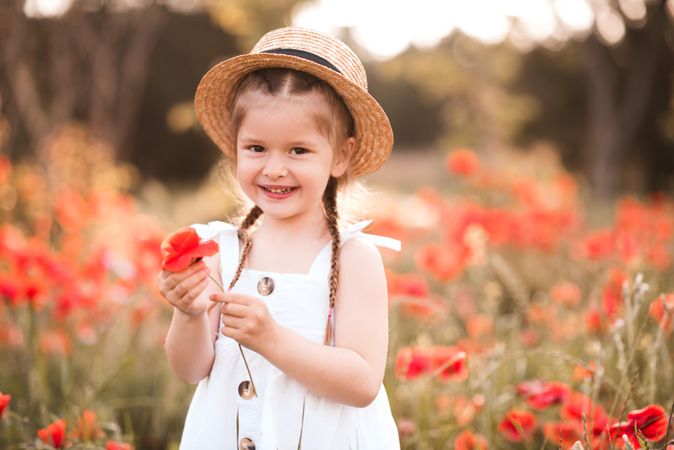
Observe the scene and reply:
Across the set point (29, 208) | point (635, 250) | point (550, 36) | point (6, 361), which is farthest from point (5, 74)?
point (550, 36)

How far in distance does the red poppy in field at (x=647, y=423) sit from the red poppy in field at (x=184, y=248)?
3.31 ft

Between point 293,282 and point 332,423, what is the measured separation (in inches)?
13.2

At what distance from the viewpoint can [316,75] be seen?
1.57m

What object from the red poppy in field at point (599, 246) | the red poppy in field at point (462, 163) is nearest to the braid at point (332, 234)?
the red poppy in field at point (599, 246)

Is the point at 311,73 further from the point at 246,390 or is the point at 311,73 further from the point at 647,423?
the point at 647,423

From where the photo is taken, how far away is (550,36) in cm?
1507

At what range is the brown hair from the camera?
5.16ft

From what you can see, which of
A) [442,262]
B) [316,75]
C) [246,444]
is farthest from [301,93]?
[442,262]

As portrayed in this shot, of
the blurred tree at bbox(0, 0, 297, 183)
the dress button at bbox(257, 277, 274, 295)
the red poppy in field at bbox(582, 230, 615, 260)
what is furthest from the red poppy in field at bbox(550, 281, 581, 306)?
the blurred tree at bbox(0, 0, 297, 183)

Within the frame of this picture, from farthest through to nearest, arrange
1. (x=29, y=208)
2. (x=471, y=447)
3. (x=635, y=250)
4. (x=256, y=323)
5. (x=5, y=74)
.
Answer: (x=5, y=74) → (x=29, y=208) → (x=635, y=250) → (x=471, y=447) → (x=256, y=323)

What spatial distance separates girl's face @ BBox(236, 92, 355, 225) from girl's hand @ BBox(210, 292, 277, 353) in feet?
0.91

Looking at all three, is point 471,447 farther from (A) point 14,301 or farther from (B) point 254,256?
(A) point 14,301

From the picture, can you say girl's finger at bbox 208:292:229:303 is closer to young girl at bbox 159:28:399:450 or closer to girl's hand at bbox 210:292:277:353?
girl's hand at bbox 210:292:277:353

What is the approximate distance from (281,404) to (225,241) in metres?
0.44
